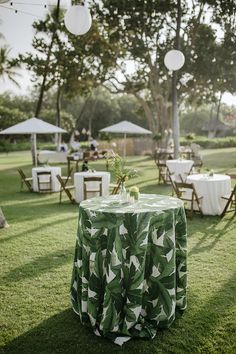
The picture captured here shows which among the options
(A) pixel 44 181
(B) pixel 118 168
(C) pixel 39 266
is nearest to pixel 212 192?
(B) pixel 118 168

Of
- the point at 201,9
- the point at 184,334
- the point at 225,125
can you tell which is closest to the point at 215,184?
the point at 184,334

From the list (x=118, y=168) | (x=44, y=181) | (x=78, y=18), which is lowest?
(x=44, y=181)

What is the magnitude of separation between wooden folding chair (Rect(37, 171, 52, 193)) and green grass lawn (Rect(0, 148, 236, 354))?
4.29 meters

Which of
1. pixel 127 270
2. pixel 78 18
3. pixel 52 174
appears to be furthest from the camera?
pixel 52 174

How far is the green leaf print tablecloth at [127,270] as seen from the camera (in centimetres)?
361

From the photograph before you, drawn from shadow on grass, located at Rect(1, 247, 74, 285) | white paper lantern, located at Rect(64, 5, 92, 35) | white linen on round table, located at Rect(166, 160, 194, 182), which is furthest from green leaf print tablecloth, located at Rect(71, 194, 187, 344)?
white linen on round table, located at Rect(166, 160, 194, 182)

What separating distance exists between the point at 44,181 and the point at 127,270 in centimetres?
981

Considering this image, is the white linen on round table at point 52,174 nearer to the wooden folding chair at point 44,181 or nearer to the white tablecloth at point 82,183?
the wooden folding chair at point 44,181

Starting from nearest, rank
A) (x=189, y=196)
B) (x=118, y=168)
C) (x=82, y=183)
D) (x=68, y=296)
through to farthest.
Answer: (x=68, y=296) < (x=118, y=168) < (x=189, y=196) < (x=82, y=183)

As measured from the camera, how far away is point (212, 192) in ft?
28.8

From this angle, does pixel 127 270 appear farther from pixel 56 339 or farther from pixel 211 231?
pixel 211 231

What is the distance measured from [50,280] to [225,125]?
207ft

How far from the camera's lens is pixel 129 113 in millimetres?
58219

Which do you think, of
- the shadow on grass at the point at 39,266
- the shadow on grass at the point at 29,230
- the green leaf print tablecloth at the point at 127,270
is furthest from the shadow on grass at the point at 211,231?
the shadow on grass at the point at 29,230
